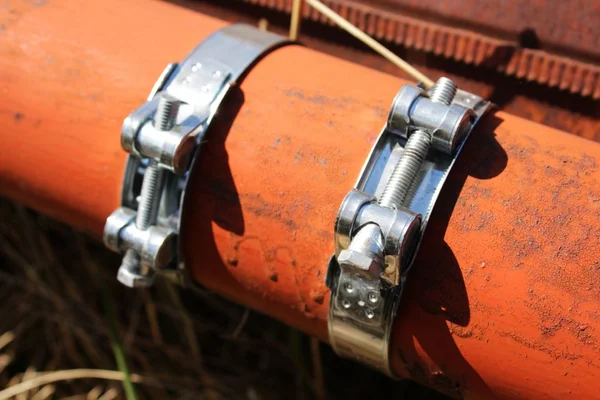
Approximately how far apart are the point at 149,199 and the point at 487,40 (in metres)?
0.47

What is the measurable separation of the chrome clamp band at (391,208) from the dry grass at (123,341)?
→ 23.7 inches

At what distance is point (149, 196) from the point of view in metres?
0.77

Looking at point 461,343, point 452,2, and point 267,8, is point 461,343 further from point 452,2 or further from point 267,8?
point 267,8

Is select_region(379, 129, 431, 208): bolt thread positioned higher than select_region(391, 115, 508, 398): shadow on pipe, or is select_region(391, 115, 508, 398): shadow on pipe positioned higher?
select_region(379, 129, 431, 208): bolt thread

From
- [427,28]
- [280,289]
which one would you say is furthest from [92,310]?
[427,28]

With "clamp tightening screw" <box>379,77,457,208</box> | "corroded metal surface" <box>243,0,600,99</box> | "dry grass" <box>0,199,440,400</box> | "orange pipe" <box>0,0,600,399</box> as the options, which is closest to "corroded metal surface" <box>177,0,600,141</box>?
"corroded metal surface" <box>243,0,600,99</box>

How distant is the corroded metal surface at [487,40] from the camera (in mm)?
854

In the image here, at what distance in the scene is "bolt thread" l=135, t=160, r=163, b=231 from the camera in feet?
2.49

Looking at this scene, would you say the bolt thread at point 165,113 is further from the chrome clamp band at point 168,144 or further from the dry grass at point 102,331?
the dry grass at point 102,331

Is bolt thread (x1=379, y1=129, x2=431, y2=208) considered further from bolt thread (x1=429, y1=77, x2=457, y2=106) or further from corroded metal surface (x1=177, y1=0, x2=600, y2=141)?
corroded metal surface (x1=177, y1=0, x2=600, y2=141)

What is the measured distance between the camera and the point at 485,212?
2.18ft

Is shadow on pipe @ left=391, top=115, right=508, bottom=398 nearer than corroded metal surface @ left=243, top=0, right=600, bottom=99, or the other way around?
shadow on pipe @ left=391, top=115, right=508, bottom=398

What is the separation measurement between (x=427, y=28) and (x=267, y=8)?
0.26 metres

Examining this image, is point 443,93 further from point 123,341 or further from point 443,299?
point 123,341
